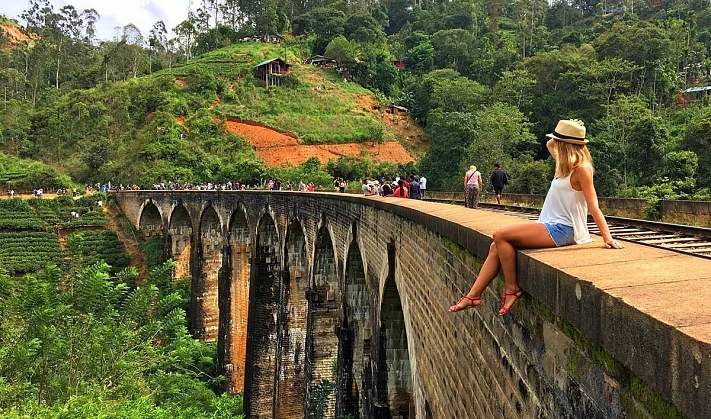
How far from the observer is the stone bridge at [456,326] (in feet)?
5.40

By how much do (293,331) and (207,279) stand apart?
11399 mm

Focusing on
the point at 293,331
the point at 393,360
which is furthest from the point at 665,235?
the point at 293,331

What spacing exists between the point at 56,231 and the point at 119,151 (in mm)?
13537

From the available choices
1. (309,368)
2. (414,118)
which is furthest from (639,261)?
(414,118)

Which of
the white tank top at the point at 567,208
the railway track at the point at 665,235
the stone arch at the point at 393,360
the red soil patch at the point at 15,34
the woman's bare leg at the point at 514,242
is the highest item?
the red soil patch at the point at 15,34

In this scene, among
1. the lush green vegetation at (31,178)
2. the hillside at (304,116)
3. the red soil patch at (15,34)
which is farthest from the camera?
the red soil patch at (15,34)

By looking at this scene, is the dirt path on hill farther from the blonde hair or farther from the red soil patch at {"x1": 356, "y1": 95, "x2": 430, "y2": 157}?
the blonde hair

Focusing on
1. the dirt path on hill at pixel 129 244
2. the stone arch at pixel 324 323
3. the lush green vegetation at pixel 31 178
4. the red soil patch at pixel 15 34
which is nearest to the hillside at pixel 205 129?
the lush green vegetation at pixel 31 178

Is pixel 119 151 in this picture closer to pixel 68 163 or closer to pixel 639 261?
pixel 68 163

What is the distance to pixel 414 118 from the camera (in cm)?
5956

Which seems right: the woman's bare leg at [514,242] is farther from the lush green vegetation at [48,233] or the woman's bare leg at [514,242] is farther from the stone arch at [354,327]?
the lush green vegetation at [48,233]

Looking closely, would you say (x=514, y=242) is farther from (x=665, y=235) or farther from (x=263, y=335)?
(x=263, y=335)

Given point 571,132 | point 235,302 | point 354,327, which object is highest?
point 571,132

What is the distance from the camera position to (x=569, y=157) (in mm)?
2793
